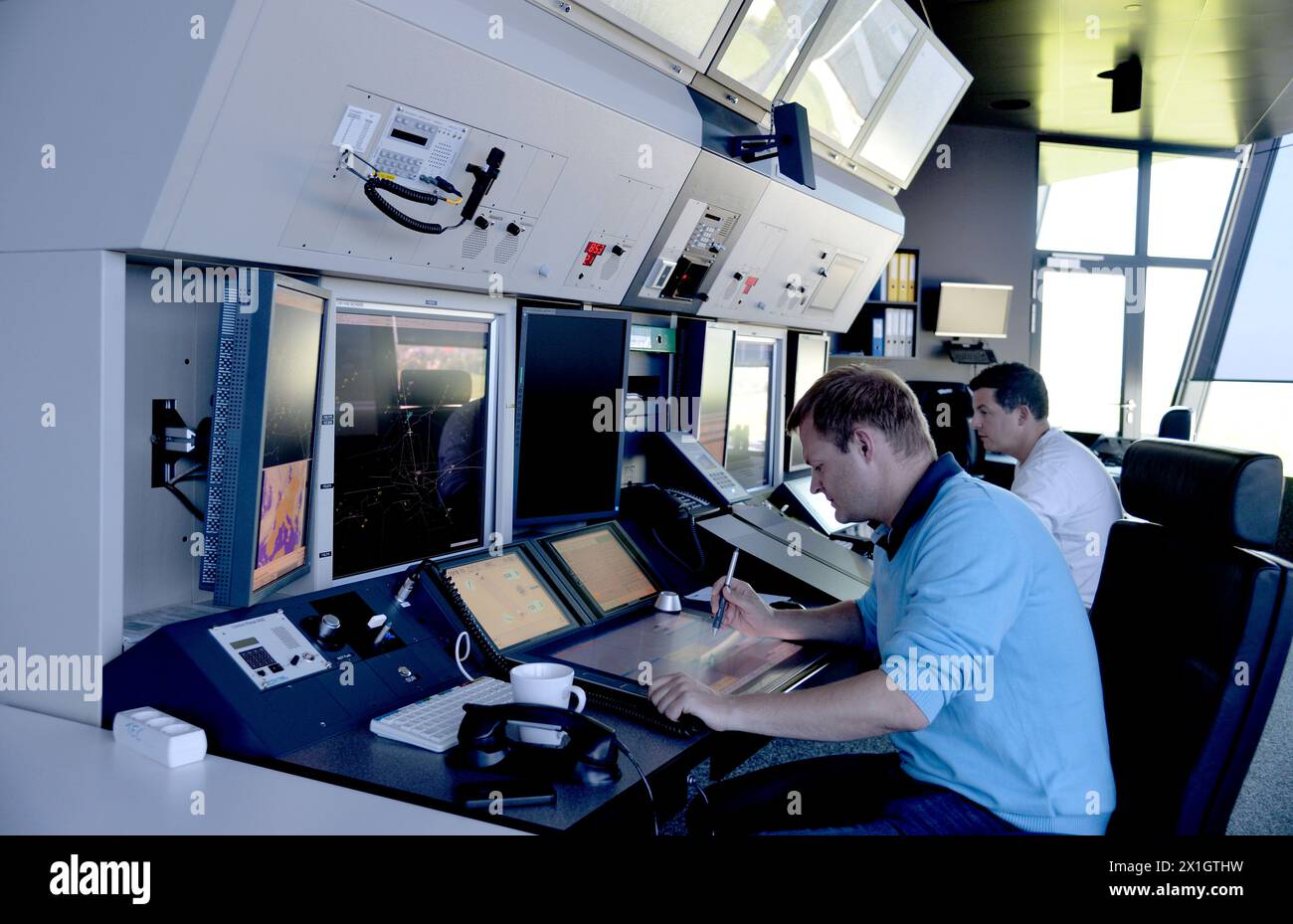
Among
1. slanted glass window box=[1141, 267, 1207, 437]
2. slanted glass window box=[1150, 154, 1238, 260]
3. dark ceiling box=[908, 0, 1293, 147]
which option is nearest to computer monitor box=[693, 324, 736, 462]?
dark ceiling box=[908, 0, 1293, 147]

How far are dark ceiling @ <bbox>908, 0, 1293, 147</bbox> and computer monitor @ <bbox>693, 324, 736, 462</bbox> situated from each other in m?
2.49

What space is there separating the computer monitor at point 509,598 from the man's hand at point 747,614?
0.33 metres

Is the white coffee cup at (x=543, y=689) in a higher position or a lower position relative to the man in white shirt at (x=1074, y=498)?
lower

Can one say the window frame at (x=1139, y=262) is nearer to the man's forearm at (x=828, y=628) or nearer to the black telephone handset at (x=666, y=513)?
the black telephone handset at (x=666, y=513)

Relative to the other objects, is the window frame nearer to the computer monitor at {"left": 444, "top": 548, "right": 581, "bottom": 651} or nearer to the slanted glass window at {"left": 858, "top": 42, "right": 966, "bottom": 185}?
the slanted glass window at {"left": 858, "top": 42, "right": 966, "bottom": 185}

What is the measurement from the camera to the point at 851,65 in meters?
3.19

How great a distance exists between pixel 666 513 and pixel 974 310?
4867 mm

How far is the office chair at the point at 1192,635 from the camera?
4.58ft

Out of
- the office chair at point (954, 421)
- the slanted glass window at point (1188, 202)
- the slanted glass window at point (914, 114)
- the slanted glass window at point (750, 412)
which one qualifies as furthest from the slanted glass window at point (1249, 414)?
the slanted glass window at point (750, 412)

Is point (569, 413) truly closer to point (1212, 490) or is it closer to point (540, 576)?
point (540, 576)

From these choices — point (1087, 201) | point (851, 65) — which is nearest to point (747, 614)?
point (851, 65)

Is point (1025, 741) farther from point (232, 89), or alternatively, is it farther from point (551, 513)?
point (232, 89)

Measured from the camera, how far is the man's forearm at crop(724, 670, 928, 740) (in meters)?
1.39
